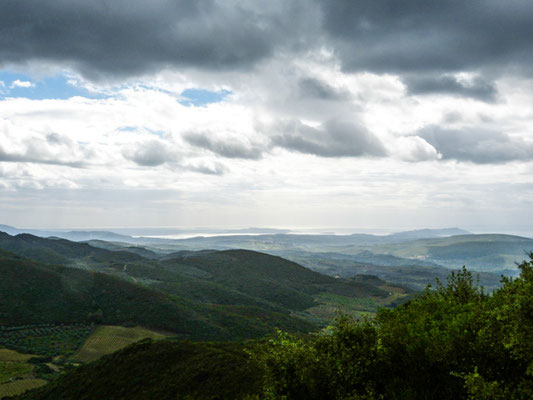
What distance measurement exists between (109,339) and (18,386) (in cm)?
5764

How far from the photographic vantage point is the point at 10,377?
110m

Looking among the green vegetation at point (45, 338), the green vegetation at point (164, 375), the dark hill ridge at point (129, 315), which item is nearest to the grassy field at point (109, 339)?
the green vegetation at point (45, 338)

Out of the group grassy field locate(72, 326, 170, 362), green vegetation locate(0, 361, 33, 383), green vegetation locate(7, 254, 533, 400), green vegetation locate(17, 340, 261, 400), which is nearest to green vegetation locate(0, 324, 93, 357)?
grassy field locate(72, 326, 170, 362)

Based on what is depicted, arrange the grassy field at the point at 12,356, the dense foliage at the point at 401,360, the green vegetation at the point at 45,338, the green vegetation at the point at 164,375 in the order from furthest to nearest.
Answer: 1. the green vegetation at the point at 45,338
2. the grassy field at the point at 12,356
3. the green vegetation at the point at 164,375
4. the dense foliage at the point at 401,360

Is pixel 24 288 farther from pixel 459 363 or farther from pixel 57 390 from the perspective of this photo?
pixel 459 363

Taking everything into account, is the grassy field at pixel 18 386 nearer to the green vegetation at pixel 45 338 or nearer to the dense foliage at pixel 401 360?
the green vegetation at pixel 45 338

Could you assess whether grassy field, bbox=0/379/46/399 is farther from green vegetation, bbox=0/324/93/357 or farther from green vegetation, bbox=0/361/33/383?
green vegetation, bbox=0/324/93/357

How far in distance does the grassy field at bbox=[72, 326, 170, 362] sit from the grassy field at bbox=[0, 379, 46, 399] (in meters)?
28.7

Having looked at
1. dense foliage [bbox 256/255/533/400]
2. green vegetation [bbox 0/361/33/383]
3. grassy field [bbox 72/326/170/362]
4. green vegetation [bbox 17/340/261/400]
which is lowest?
grassy field [bbox 72/326/170/362]

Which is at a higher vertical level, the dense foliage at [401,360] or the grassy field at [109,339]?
the dense foliage at [401,360]

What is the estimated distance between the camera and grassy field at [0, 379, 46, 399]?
97.5m

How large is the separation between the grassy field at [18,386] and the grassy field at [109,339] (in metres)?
28.7

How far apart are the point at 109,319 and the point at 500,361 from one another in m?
192

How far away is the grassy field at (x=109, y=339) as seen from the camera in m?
143
